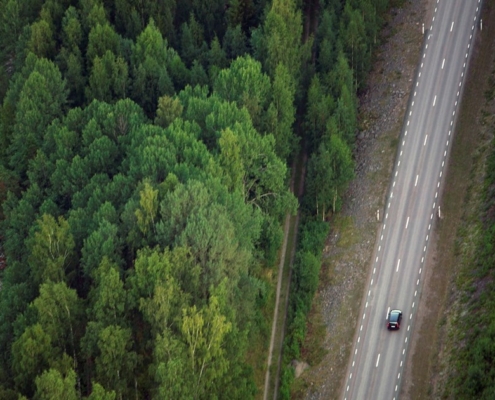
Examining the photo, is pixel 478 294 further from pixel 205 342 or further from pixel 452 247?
pixel 205 342

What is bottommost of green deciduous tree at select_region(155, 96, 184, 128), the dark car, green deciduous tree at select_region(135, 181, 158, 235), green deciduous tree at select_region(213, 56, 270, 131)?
the dark car

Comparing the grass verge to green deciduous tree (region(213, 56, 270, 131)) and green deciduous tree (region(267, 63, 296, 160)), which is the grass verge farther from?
green deciduous tree (region(213, 56, 270, 131))

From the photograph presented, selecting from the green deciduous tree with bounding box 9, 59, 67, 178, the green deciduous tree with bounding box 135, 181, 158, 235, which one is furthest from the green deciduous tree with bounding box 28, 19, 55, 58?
the green deciduous tree with bounding box 135, 181, 158, 235

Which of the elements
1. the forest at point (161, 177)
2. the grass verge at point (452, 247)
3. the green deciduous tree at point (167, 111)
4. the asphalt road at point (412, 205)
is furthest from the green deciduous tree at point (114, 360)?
the green deciduous tree at point (167, 111)

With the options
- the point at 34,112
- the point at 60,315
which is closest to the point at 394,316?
the point at 60,315

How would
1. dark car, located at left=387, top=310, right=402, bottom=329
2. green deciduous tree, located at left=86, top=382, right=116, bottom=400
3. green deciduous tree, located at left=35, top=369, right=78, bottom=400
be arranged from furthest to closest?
dark car, located at left=387, top=310, right=402, bottom=329 < green deciduous tree, located at left=86, top=382, right=116, bottom=400 < green deciduous tree, located at left=35, top=369, right=78, bottom=400

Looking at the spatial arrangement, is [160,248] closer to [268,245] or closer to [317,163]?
[268,245]

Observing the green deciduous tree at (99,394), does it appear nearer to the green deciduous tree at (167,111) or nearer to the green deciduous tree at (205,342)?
the green deciduous tree at (205,342)
